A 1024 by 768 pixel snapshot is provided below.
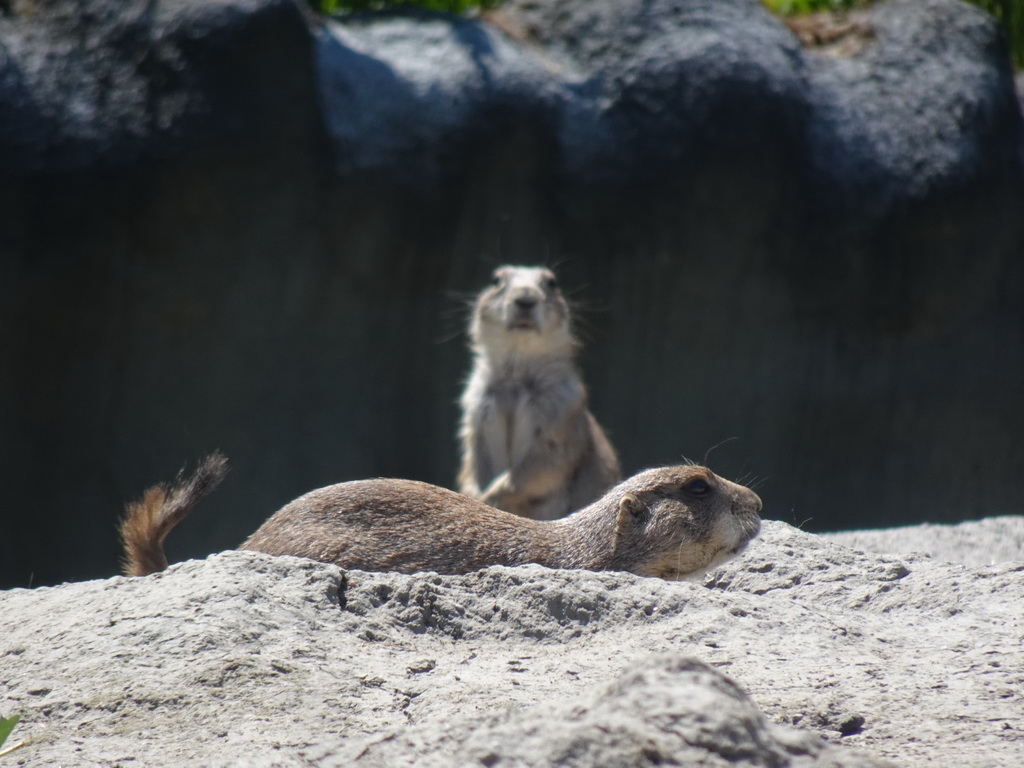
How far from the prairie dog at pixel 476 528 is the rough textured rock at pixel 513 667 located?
37 cm

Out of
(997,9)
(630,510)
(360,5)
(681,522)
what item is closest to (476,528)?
(630,510)

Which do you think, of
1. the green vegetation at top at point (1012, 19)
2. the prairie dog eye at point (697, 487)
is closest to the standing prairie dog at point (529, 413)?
the prairie dog eye at point (697, 487)

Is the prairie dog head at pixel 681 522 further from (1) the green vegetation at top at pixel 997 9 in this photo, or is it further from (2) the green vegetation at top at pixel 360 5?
(1) the green vegetation at top at pixel 997 9

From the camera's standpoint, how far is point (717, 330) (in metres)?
10.7

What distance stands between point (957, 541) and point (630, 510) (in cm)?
245

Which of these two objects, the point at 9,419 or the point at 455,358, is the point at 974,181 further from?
the point at 9,419

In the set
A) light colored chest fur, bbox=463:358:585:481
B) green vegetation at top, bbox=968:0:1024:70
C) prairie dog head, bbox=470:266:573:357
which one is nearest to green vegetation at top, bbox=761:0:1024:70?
green vegetation at top, bbox=968:0:1024:70

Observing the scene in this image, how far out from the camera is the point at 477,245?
1046 cm

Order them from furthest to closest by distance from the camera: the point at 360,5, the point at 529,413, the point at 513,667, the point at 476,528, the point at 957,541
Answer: the point at 360,5 → the point at 529,413 → the point at 957,541 → the point at 476,528 → the point at 513,667

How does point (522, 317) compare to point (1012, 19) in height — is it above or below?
below

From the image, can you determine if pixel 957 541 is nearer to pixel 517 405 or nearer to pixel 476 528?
pixel 476 528

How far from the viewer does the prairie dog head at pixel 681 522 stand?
4.65m

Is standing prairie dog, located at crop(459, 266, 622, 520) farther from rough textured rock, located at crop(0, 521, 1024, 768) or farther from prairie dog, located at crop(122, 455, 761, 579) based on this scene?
rough textured rock, located at crop(0, 521, 1024, 768)

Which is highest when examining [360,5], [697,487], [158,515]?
[360,5]
